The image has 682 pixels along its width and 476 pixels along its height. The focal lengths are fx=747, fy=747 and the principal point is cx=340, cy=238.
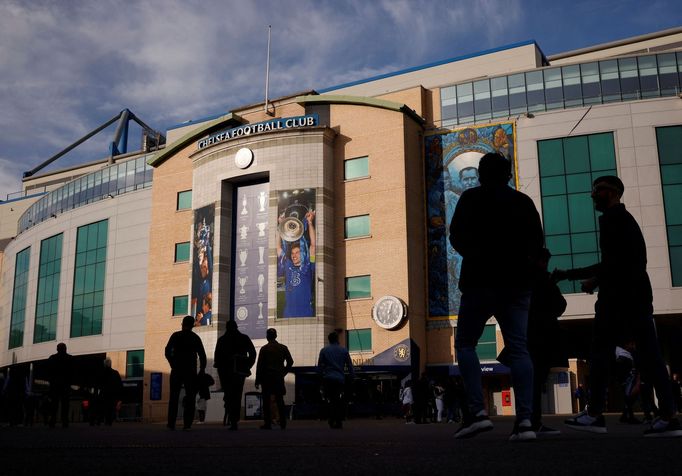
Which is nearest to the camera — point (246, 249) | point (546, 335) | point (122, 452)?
point (122, 452)

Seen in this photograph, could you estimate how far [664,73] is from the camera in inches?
1495

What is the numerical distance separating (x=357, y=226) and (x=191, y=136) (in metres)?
13.6

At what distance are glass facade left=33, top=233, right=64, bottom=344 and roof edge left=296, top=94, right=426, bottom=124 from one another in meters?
25.9

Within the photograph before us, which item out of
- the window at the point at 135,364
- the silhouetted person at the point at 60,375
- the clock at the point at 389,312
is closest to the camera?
the silhouetted person at the point at 60,375

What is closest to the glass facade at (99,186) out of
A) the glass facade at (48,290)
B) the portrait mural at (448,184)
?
the glass facade at (48,290)

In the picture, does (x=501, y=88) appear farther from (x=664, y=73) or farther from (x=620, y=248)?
(x=620, y=248)

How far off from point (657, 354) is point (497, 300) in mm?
1945

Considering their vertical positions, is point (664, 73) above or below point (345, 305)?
above

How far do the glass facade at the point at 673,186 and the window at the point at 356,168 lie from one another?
1486cm

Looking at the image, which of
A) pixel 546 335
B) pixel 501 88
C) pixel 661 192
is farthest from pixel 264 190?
pixel 546 335

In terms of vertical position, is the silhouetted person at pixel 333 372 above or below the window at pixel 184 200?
below

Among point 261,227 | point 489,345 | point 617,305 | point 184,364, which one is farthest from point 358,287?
point 617,305

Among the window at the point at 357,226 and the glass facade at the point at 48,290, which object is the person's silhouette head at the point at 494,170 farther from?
the glass facade at the point at 48,290

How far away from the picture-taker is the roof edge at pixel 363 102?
39.6 meters
